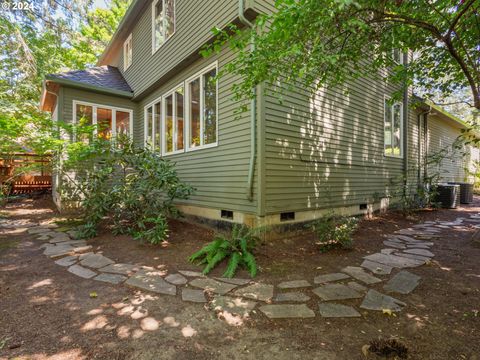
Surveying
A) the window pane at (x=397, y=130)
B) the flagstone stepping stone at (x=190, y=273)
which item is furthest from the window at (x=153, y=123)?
the window pane at (x=397, y=130)

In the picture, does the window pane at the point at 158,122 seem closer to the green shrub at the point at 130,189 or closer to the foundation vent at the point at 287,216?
the green shrub at the point at 130,189

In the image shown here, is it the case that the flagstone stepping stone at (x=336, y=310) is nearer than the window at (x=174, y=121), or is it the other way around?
the flagstone stepping stone at (x=336, y=310)

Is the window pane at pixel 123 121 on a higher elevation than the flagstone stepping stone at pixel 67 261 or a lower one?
higher

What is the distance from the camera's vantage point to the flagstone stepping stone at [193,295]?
2.56 m

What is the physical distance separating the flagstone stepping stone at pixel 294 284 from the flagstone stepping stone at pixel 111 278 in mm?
1851

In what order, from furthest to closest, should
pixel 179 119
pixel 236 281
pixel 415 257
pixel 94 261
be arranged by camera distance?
pixel 179 119
pixel 415 257
pixel 94 261
pixel 236 281

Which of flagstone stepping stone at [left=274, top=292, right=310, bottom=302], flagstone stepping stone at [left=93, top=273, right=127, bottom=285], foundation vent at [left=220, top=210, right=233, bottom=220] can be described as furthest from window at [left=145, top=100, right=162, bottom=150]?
flagstone stepping stone at [left=274, top=292, right=310, bottom=302]

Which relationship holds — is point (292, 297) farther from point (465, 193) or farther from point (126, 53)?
point (465, 193)

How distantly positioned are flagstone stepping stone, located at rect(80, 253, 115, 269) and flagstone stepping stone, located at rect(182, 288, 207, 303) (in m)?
1.46

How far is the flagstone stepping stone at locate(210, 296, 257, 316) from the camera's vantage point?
2.37 meters

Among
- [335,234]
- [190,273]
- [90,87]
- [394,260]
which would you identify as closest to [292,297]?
[190,273]

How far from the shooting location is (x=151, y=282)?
2961mm

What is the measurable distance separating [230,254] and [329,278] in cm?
133

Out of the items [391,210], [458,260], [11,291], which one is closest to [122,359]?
[11,291]
